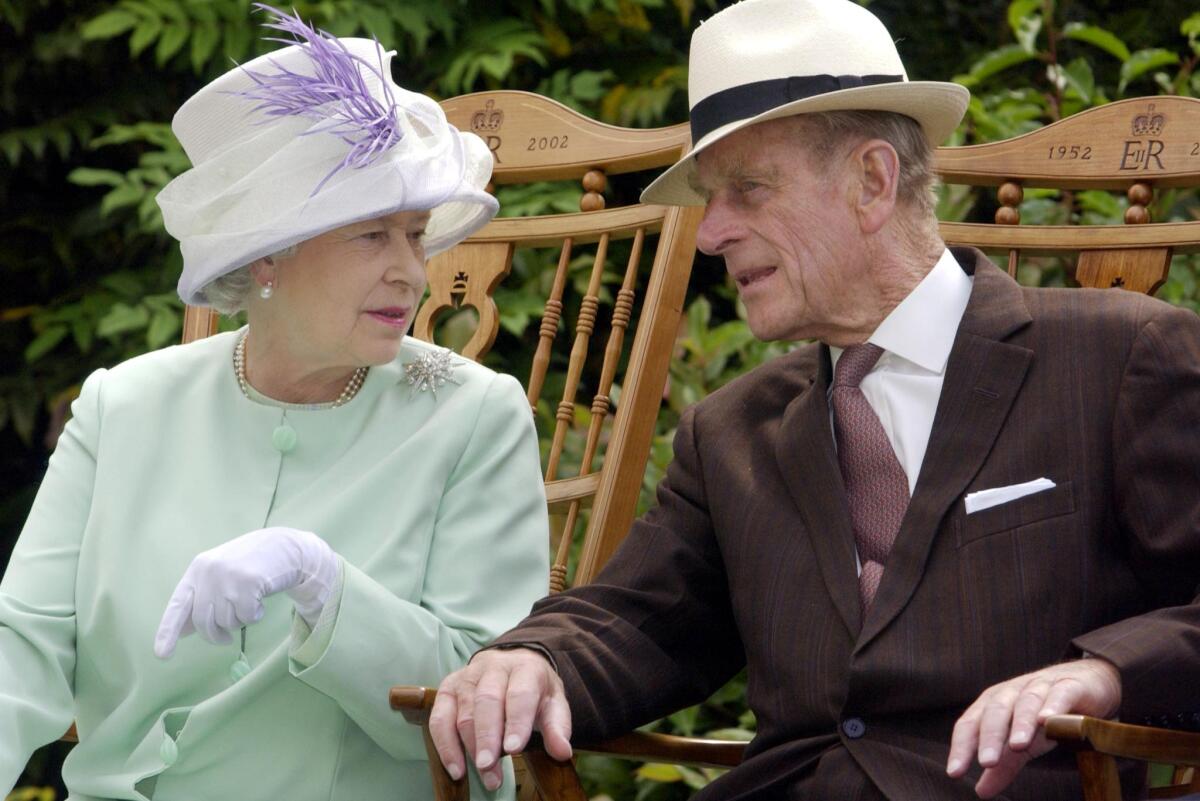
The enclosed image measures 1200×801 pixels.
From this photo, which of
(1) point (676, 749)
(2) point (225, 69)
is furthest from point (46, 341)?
(1) point (676, 749)

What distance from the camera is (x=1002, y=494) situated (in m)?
2.16

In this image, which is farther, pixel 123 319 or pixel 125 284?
pixel 125 284

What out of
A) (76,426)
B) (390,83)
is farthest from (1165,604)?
(76,426)

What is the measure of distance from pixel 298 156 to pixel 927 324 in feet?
2.79

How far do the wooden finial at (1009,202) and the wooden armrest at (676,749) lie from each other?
3.03ft

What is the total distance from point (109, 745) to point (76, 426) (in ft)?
1.51

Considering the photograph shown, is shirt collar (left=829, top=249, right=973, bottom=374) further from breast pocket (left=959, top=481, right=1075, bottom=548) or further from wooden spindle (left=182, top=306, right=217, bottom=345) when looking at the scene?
wooden spindle (left=182, top=306, right=217, bottom=345)

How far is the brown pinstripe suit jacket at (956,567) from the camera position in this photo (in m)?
2.11

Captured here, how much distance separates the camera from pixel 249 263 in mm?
2572

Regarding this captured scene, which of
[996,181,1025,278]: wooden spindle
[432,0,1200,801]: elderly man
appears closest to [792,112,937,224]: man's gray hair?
[432,0,1200,801]: elderly man

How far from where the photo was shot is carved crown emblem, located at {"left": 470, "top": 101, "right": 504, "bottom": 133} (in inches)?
125

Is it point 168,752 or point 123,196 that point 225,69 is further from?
point 168,752

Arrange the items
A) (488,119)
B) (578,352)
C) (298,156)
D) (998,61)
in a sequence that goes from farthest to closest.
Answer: (998,61)
(488,119)
(578,352)
(298,156)

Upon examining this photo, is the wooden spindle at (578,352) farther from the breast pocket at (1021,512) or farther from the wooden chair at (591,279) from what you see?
the breast pocket at (1021,512)
